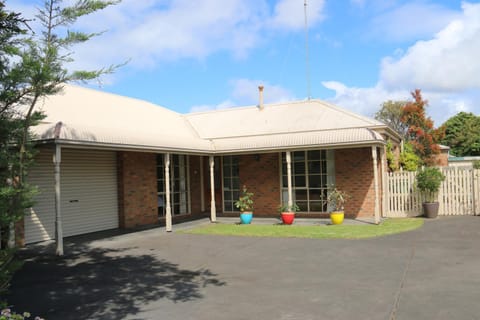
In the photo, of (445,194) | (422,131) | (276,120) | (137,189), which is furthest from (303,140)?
(422,131)

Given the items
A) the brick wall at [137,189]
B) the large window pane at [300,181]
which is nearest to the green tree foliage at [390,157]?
the large window pane at [300,181]

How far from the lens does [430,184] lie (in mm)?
13922

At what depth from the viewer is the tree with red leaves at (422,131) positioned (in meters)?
28.3

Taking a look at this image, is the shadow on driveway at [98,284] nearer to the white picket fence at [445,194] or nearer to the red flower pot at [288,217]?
the red flower pot at [288,217]

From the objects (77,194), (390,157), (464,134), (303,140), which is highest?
(464,134)

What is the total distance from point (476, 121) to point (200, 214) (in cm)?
5091

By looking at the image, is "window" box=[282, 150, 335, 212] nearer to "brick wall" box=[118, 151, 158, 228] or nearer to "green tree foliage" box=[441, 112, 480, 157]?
"brick wall" box=[118, 151, 158, 228]

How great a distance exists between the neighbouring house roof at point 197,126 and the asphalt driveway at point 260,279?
298 centimetres

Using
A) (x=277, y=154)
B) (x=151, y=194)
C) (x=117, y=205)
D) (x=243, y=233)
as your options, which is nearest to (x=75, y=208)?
(x=117, y=205)

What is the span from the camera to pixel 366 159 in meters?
14.8

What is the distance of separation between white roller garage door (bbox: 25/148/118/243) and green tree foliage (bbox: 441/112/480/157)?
49975 millimetres

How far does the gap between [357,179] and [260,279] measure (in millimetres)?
8921

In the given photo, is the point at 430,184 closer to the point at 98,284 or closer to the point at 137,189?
the point at 137,189

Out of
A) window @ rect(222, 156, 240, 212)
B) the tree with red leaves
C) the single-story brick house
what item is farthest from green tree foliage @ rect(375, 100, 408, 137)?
window @ rect(222, 156, 240, 212)
